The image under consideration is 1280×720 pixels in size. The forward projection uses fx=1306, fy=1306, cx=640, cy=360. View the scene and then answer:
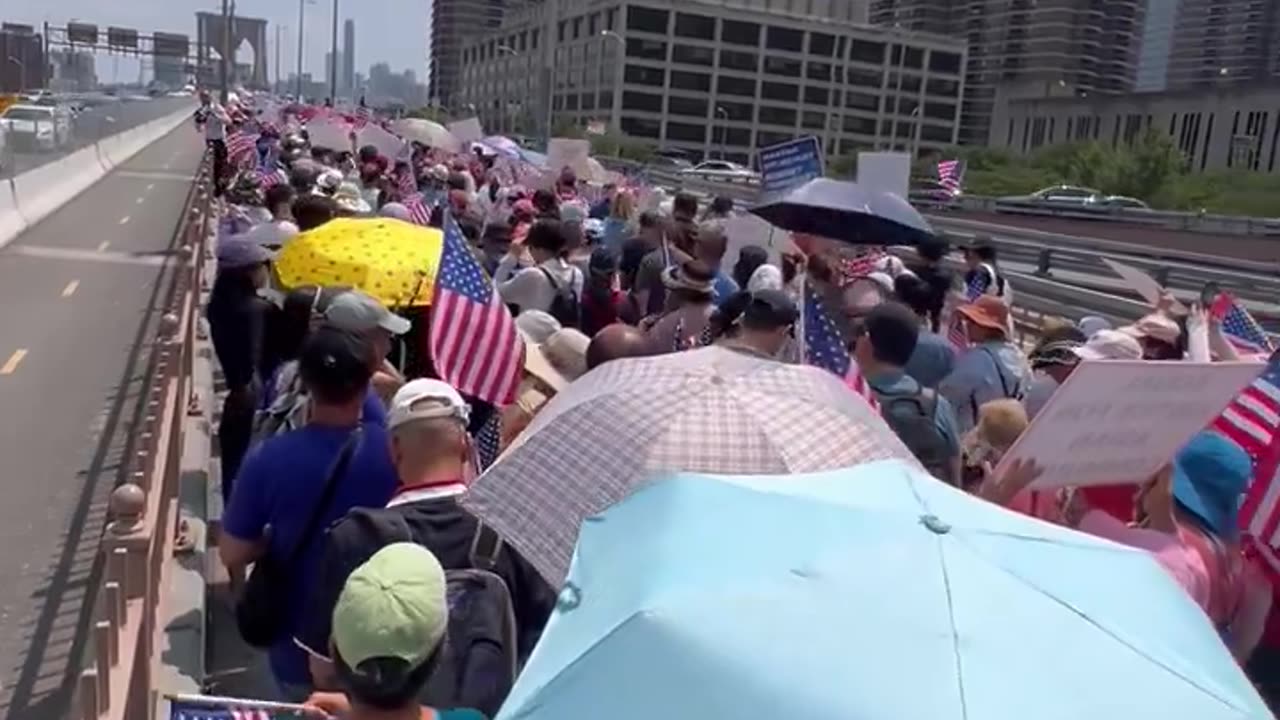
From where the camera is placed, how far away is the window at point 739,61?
131 metres

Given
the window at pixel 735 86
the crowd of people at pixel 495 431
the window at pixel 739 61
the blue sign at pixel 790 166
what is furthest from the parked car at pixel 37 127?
the window at pixel 739 61

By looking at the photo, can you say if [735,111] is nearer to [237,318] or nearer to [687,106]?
[687,106]

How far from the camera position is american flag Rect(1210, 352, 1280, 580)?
160 inches

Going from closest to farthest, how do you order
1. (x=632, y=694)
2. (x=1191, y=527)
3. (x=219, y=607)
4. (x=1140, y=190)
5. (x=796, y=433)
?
1. (x=632, y=694)
2. (x=796, y=433)
3. (x=1191, y=527)
4. (x=219, y=607)
5. (x=1140, y=190)

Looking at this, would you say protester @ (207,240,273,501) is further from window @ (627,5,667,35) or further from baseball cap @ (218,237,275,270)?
window @ (627,5,667,35)

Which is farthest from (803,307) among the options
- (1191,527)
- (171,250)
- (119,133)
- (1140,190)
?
(1140,190)

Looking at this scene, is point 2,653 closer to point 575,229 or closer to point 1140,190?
point 575,229

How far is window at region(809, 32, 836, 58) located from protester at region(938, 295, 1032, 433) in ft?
433

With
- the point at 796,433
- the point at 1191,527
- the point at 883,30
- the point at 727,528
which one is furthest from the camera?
the point at 883,30

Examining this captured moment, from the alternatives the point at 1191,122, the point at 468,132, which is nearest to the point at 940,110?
the point at 1191,122

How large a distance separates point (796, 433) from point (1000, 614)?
146 cm

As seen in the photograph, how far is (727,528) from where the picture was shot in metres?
2.25

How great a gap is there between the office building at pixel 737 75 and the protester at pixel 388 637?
121m

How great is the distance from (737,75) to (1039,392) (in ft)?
424
